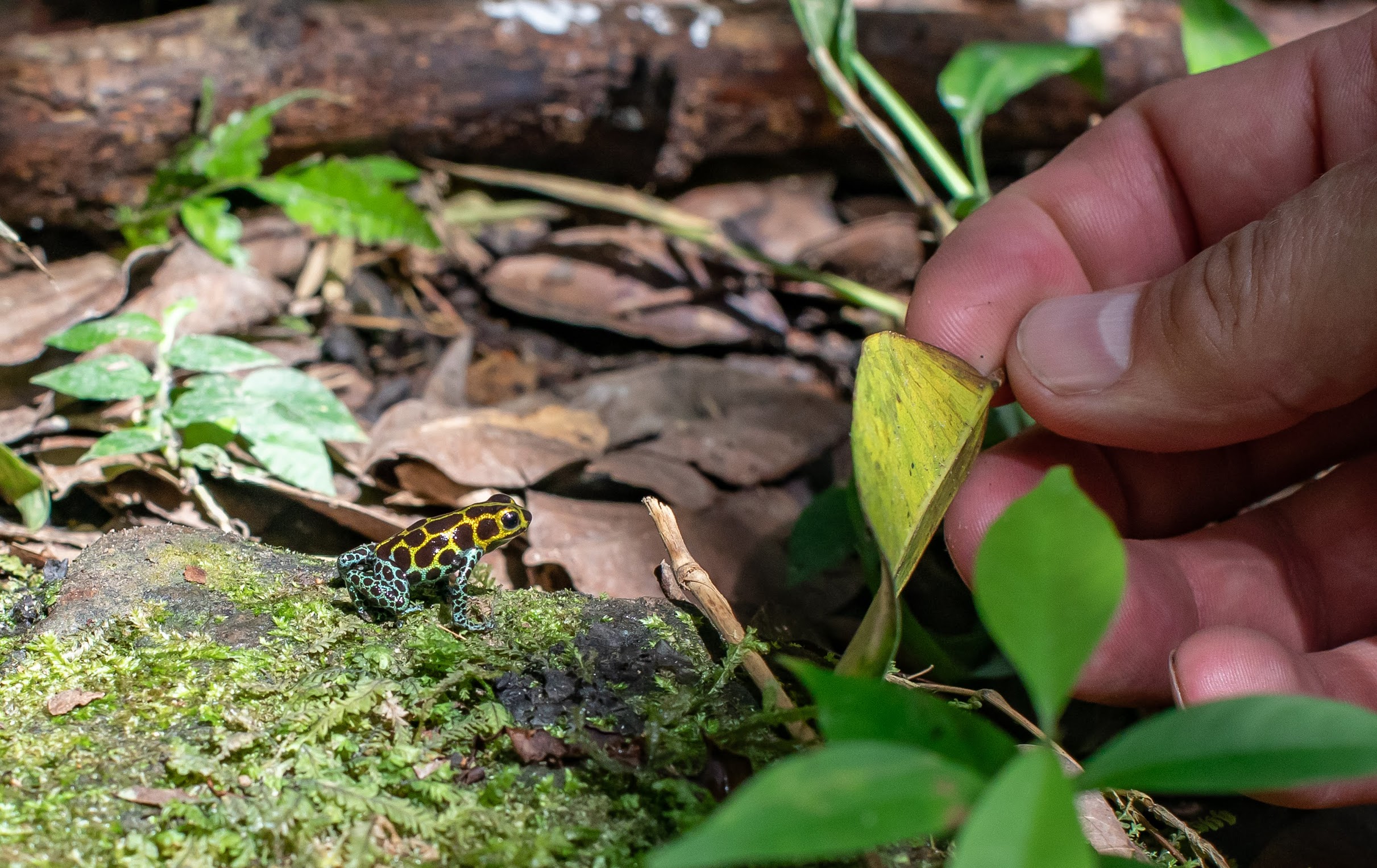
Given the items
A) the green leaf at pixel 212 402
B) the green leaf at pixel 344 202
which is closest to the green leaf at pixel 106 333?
the green leaf at pixel 212 402

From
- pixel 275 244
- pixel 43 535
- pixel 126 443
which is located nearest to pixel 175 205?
pixel 275 244

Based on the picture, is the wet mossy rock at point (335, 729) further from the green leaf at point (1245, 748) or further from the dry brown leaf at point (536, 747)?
the green leaf at point (1245, 748)

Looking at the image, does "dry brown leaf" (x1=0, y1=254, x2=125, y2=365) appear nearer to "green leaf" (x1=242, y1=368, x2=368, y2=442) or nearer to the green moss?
"green leaf" (x1=242, y1=368, x2=368, y2=442)

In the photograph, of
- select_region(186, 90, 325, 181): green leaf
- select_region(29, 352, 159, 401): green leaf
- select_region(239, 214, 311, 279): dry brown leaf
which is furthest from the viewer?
select_region(239, 214, 311, 279): dry brown leaf

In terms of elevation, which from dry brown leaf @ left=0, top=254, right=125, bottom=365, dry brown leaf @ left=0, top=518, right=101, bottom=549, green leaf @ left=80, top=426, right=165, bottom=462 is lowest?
dry brown leaf @ left=0, top=518, right=101, bottom=549

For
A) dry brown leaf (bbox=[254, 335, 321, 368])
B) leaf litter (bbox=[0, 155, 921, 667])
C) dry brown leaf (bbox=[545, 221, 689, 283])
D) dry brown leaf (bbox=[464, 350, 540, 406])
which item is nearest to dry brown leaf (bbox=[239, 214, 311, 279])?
leaf litter (bbox=[0, 155, 921, 667])

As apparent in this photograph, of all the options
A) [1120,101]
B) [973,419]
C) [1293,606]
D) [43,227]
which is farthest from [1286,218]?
[43,227]
